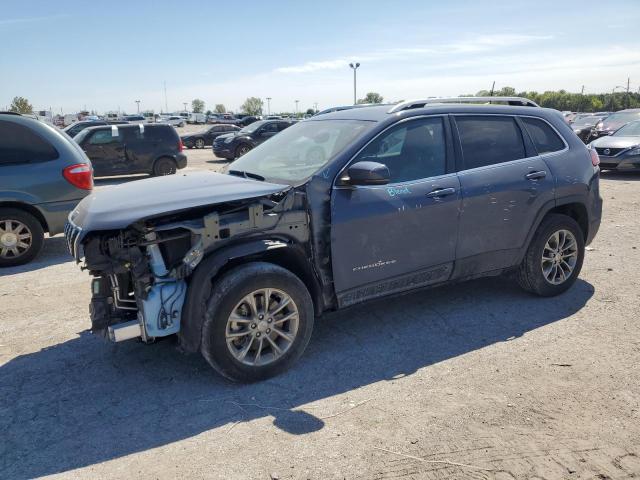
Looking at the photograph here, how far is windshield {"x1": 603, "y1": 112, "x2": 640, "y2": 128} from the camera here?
60.3 ft

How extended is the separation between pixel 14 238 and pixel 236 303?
4672mm

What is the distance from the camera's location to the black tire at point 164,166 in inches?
619

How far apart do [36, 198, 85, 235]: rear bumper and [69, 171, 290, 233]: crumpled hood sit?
3.17 m

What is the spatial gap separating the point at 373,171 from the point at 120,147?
1320 cm

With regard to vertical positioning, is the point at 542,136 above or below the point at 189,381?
above

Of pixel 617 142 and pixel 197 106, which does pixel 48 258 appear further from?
pixel 197 106

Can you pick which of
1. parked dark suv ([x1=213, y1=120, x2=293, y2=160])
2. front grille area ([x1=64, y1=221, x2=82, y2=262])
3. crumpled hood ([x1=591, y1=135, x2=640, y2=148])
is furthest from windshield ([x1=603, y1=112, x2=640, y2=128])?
front grille area ([x1=64, y1=221, x2=82, y2=262])

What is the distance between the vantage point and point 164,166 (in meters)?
15.9

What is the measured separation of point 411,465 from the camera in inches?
112

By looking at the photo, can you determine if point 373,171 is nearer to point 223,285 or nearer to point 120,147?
point 223,285

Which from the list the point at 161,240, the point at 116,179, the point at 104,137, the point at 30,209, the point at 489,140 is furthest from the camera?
the point at 116,179

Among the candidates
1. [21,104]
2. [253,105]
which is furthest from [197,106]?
[21,104]

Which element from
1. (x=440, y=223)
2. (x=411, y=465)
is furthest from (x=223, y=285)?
(x=440, y=223)

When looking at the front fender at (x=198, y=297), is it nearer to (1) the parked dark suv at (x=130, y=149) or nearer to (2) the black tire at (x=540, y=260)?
(2) the black tire at (x=540, y=260)
